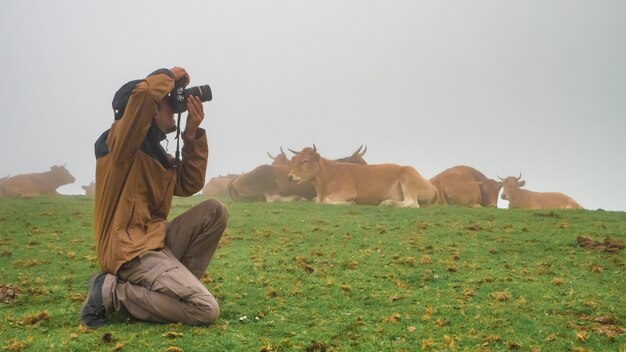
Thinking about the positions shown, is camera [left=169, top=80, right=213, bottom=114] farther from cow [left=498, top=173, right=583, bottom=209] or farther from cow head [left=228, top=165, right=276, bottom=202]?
cow [left=498, top=173, right=583, bottom=209]

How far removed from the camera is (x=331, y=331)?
182 inches

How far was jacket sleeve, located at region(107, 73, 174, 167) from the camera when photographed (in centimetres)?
467

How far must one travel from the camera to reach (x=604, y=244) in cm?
796

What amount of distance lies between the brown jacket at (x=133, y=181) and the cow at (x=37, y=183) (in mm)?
18447

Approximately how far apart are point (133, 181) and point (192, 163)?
2.14ft

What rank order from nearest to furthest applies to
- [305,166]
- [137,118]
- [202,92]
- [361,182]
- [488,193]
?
[137,118] < [202,92] < [361,182] < [305,166] < [488,193]

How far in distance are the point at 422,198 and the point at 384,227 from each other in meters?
5.57

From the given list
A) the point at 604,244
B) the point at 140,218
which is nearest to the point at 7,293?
the point at 140,218

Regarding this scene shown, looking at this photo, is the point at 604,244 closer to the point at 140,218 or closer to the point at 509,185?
the point at 140,218

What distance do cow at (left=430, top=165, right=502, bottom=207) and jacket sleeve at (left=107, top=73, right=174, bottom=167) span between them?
13.5 meters

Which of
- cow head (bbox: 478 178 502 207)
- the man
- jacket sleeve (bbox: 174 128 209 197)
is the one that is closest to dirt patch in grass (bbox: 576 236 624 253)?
jacket sleeve (bbox: 174 128 209 197)

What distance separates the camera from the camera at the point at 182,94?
5074 mm

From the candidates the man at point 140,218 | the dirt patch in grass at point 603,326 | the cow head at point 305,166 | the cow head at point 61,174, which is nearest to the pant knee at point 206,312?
the man at point 140,218

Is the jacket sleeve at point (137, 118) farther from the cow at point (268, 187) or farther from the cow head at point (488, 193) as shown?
the cow head at point (488, 193)
